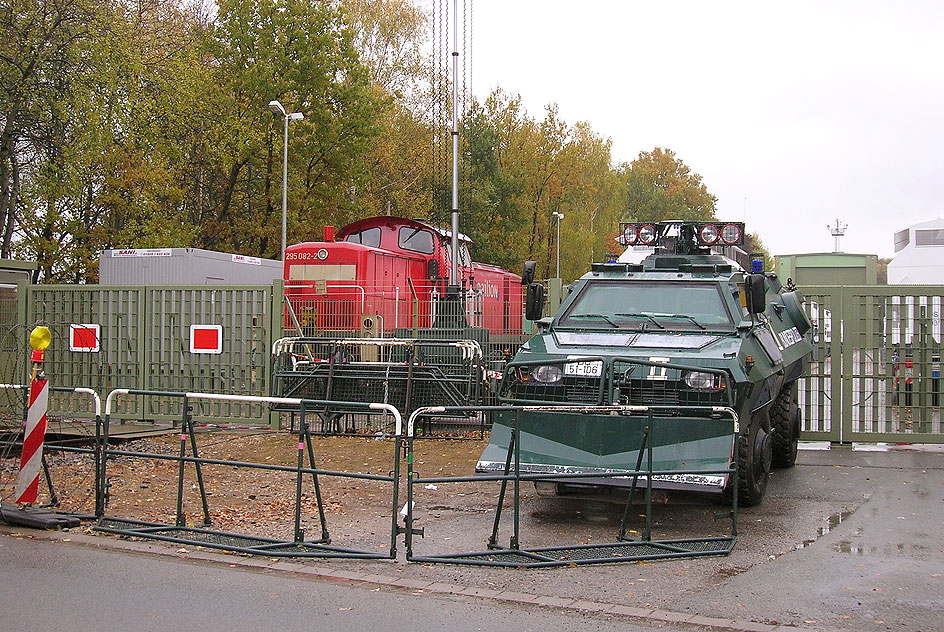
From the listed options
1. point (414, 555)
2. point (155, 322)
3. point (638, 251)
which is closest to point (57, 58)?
point (155, 322)

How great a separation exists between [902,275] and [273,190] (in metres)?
36.0

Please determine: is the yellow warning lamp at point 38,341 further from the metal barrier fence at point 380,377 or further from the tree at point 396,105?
the tree at point 396,105

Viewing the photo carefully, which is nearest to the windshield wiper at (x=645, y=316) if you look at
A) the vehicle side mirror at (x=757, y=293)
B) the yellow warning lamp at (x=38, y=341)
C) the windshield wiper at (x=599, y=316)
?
the windshield wiper at (x=599, y=316)

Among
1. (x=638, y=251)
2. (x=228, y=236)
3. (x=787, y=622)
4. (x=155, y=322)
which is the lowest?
(x=787, y=622)

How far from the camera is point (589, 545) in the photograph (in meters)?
7.59

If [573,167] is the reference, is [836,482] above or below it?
below

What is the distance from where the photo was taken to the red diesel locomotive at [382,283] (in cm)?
1630

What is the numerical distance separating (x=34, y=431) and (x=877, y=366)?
1158 cm

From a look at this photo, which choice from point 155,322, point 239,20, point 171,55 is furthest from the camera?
point 239,20

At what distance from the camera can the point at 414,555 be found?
293 inches

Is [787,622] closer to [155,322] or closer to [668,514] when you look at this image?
[668,514]

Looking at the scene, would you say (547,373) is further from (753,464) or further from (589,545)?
(753,464)

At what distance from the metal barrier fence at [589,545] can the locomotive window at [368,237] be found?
41.1ft

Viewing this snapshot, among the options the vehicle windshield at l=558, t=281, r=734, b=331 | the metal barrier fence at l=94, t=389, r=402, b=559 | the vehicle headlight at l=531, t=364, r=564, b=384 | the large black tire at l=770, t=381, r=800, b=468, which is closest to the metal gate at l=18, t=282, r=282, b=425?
the vehicle windshield at l=558, t=281, r=734, b=331
